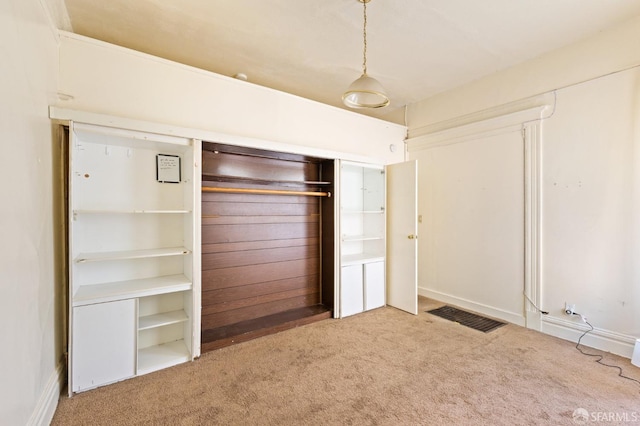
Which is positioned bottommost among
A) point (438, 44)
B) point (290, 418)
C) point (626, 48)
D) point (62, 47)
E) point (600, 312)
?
point (290, 418)

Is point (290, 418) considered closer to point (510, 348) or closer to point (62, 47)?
point (510, 348)

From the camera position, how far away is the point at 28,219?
158 centimetres

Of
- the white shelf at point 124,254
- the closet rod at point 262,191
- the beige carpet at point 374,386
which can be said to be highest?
the closet rod at point 262,191

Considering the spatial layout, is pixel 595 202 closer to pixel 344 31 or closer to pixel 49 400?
pixel 344 31

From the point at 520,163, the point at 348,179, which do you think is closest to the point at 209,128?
the point at 348,179

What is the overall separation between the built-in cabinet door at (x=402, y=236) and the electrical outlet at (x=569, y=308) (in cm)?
145

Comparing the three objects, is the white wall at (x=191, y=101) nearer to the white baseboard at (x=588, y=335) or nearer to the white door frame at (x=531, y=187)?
the white door frame at (x=531, y=187)

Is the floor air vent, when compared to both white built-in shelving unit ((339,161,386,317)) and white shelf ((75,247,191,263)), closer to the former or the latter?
A: white built-in shelving unit ((339,161,386,317))

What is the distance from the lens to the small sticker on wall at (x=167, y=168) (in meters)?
2.66

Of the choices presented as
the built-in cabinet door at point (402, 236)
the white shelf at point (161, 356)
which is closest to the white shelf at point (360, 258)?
the built-in cabinet door at point (402, 236)

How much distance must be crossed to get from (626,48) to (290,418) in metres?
4.07

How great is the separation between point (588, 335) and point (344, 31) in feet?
12.1

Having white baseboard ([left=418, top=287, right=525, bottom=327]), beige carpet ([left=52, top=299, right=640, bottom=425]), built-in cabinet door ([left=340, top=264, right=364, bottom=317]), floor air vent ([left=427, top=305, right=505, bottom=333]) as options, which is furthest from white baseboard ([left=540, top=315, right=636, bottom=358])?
built-in cabinet door ([left=340, top=264, right=364, bottom=317])

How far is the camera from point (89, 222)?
2.39 metres
